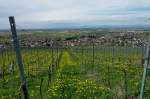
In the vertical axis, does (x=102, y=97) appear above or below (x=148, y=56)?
below

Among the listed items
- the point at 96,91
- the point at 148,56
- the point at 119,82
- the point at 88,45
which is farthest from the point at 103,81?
the point at 88,45

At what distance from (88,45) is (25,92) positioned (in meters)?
63.4

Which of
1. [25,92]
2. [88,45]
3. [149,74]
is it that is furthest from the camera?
[88,45]

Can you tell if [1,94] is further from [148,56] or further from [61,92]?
[148,56]

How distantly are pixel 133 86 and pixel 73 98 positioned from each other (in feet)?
14.6

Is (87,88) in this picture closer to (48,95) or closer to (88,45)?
(48,95)

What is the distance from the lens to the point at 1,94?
17625 mm

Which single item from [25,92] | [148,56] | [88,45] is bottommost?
[88,45]

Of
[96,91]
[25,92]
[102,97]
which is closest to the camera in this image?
[25,92]

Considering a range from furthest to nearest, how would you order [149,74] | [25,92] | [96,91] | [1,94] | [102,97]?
[149,74] → [1,94] → [96,91] → [102,97] → [25,92]

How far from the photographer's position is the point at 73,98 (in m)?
15.2

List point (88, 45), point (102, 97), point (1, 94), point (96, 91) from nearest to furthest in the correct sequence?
point (102, 97) → point (96, 91) → point (1, 94) → point (88, 45)

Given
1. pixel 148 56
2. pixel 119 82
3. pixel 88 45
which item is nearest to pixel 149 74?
pixel 119 82

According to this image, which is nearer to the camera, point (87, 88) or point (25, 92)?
point (25, 92)
